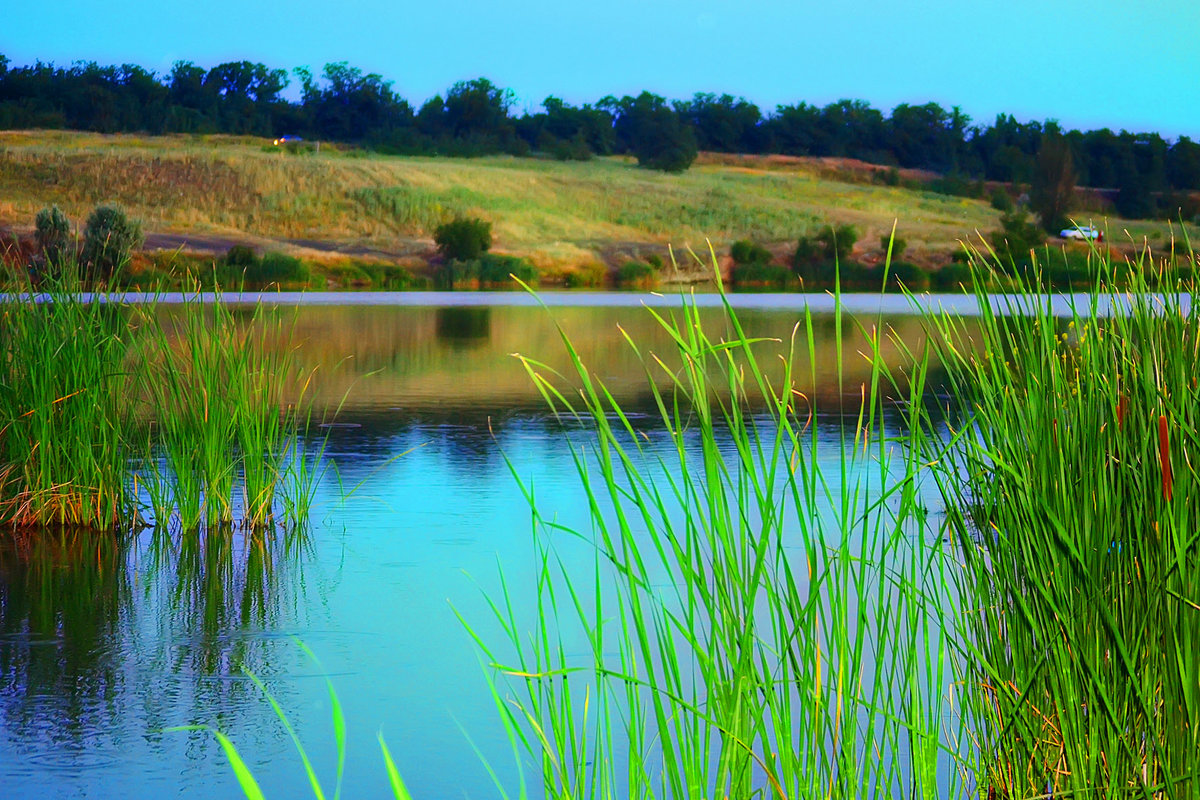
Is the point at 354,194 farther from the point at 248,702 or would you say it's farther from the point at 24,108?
the point at 248,702

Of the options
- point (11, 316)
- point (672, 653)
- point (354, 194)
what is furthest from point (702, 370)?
point (354, 194)

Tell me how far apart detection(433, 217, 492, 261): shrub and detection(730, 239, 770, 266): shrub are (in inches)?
342

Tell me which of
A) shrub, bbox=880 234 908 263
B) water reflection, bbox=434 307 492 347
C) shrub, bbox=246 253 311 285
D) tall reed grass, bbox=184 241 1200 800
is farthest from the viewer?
shrub, bbox=880 234 908 263

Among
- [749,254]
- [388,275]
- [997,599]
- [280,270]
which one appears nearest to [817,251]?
[749,254]

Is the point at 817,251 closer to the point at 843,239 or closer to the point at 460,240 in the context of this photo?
the point at 843,239

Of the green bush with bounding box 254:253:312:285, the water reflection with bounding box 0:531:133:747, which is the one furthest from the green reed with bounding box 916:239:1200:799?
the green bush with bounding box 254:253:312:285

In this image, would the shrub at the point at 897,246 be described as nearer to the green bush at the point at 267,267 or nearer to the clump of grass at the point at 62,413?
the green bush at the point at 267,267

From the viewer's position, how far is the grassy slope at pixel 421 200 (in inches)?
1719

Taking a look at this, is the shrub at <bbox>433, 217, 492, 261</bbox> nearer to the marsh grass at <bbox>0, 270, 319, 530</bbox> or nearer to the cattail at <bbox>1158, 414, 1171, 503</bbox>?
the marsh grass at <bbox>0, 270, 319, 530</bbox>

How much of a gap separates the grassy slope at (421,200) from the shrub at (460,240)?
3.77 feet

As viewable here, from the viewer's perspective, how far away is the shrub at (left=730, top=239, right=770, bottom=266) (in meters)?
43.4

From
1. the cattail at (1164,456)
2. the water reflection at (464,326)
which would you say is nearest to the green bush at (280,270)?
the water reflection at (464,326)

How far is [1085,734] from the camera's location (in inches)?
93.7

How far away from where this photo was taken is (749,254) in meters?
43.6
